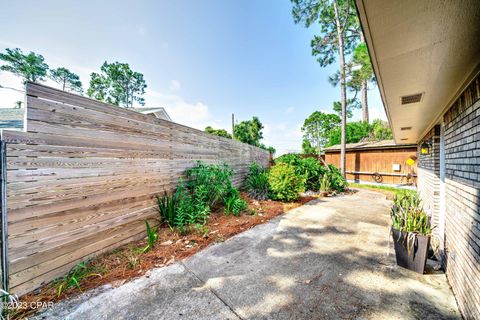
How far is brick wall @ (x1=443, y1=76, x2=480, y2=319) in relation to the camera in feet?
4.78

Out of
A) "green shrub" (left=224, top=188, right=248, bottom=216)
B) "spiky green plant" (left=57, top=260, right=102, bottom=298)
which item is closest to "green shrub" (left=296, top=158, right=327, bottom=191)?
"green shrub" (left=224, top=188, right=248, bottom=216)

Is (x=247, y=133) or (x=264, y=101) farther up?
(x=264, y=101)

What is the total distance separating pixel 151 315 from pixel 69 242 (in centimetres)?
143

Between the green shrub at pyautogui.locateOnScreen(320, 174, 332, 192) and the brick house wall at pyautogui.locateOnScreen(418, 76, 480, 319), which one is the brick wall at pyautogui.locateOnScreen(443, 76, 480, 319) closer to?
the brick house wall at pyautogui.locateOnScreen(418, 76, 480, 319)

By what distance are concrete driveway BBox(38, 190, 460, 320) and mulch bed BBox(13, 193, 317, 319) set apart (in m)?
0.15

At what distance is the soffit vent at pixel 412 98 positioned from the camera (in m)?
2.10

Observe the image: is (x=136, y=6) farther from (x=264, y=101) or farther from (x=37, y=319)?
(x=264, y=101)

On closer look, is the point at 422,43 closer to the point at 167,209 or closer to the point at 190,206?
the point at 190,206

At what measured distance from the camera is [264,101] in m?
14.2

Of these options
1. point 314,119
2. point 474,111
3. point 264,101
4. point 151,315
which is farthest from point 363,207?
point 314,119

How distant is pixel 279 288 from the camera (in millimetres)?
1945

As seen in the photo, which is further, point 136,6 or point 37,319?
point 136,6

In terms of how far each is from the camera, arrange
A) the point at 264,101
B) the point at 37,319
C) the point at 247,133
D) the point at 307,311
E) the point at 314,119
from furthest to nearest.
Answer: the point at 314,119 → the point at 247,133 → the point at 264,101 → the point at 307,311 → the point at 37,319

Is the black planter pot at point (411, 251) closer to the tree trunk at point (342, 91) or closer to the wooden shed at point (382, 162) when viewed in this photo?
the tree trunk at point (342, 91)
